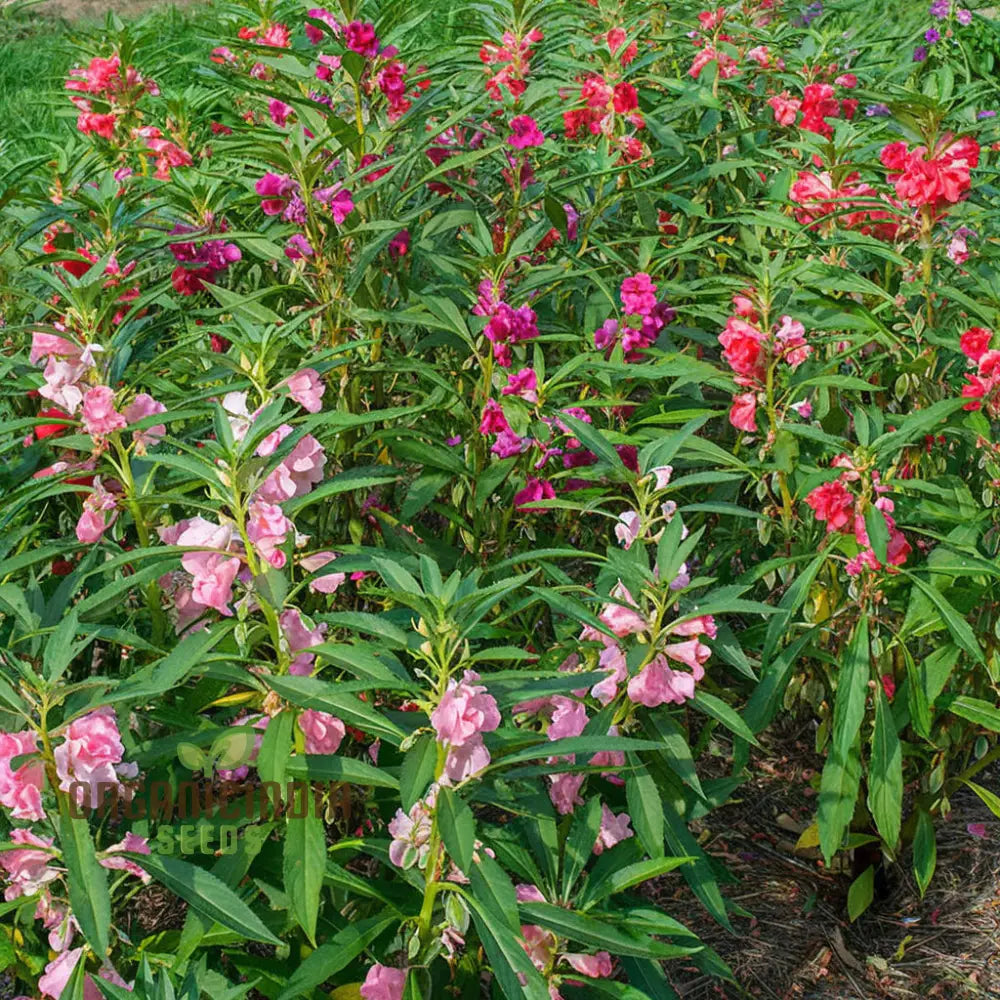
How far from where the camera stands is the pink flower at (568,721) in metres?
1.91

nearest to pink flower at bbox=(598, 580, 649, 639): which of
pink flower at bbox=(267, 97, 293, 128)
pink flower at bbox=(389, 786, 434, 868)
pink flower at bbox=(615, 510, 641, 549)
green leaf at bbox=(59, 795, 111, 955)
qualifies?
pink flower at bbox=(615, 510, 641, 549)

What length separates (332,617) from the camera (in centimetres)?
175

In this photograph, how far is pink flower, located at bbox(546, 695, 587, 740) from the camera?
191 centimetres

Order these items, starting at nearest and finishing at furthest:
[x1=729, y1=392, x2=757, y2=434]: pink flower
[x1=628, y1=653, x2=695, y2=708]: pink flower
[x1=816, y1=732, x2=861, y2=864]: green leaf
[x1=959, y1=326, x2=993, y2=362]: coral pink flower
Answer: [x1=628, y1=653, x2=695, y2=708]: pink flower < [x1=816, y1=732, x2=861, y2=864]: green leaf < [x1=959, y1=326, x2=993, y2=362]: coral pink flower < [x1=729, y1=392, x2=757, y2=434]: pink flower

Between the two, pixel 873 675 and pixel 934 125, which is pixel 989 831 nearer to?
pixel 873 675

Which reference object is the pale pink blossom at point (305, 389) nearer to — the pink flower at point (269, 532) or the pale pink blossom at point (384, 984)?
the pink flower at point (269, 532)

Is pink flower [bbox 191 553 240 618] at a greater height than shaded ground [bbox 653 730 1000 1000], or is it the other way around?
pink flower [bbox 191 553 240 618]

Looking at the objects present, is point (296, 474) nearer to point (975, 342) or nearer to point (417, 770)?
point (417, 770)

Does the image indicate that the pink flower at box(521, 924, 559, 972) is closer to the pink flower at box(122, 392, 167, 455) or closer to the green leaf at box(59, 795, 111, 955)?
the green leaf at box(59, 795, 111, 955)

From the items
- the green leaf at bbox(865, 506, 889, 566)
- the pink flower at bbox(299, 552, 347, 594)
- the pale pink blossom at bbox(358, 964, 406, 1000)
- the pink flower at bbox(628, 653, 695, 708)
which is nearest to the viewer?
the pale pink blossom at bbox(358, 964, 406, 1000)

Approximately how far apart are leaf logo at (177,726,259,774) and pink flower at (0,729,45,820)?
26 cm

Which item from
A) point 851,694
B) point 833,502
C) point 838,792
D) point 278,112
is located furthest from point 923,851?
point 278,112

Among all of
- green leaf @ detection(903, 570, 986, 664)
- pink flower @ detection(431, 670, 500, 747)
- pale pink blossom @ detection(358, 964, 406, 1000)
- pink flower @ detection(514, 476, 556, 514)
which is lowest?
pale pink blossom @ detection(358, 964, 406, 1000)

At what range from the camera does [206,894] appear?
1.61 m
